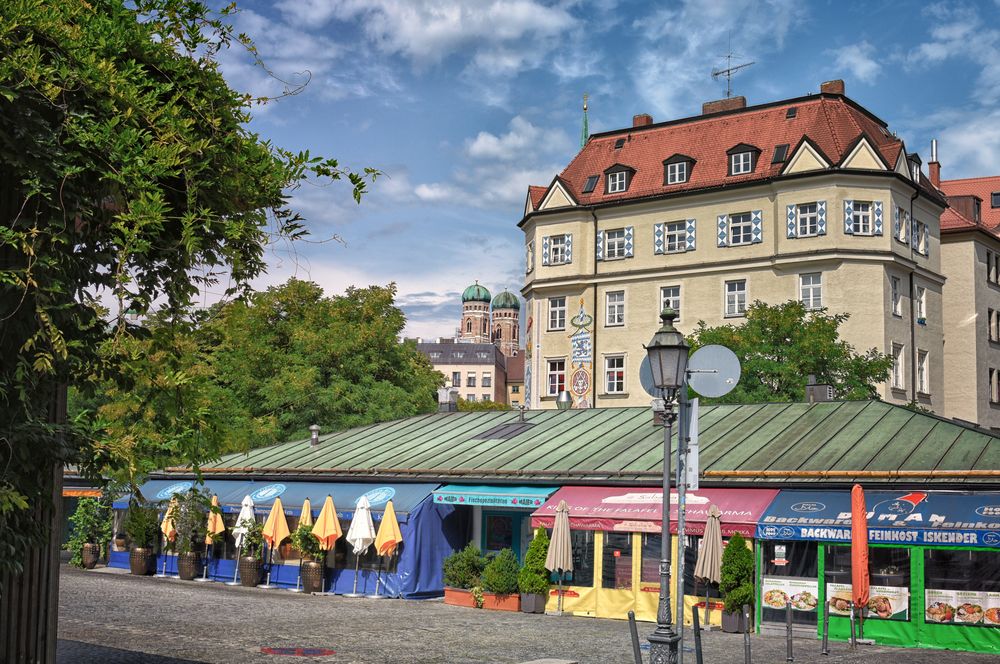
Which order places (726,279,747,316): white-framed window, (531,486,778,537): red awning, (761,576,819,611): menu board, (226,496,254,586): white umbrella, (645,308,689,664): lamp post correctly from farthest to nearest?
(726,279,747,316): white-framed window, (226,496,254,586): white umbrella, (531,486,778,537): red awning, (761,576,819,611): menu board, (645,308,689,664): lamp post

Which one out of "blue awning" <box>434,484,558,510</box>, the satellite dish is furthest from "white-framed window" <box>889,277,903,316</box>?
the satellite dish

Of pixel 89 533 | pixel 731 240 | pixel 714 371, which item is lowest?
pixel 89 533

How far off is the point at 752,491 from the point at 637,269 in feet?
110

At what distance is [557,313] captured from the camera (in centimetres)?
5778

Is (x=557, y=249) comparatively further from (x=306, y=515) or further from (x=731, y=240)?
(x=306, y=515)

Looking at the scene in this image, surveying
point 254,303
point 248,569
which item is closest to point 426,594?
point 248,569

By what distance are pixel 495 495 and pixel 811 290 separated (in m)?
28.5

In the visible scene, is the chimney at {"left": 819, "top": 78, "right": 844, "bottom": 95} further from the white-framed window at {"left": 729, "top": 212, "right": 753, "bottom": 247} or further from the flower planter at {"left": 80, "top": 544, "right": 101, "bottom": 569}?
the flower planter at {"left": 80, "top": 544, "right": 101, "bottom": 569}

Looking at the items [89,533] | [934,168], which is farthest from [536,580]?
[934,168]

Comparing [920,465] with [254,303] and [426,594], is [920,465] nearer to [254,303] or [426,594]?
[426,594]

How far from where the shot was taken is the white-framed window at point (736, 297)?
52.1m

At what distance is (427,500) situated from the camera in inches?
1073

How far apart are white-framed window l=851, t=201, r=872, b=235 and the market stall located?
30076mm

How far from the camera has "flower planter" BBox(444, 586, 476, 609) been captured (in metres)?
25.5
